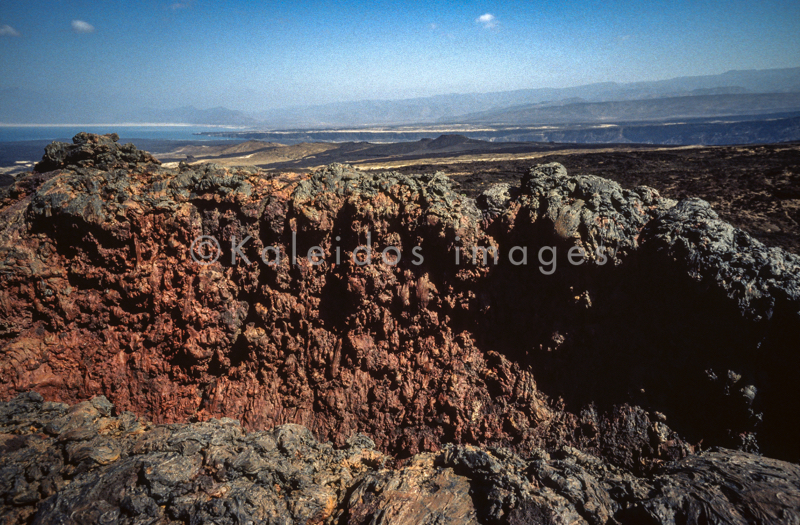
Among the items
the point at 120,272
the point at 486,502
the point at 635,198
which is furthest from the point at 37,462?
the point at 635,198

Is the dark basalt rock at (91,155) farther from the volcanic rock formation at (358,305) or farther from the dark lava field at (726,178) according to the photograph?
the dark lava field at (726,178)

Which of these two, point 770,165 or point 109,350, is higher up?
point 770,165

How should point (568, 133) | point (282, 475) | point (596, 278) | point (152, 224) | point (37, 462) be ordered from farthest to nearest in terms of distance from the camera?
1. point (568, 133)
2. point (152, 224)
3. point (596, 278)
4. point (282, 475)
5. point (37, 462)

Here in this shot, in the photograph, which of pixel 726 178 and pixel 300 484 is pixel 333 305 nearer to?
pixel 300 484

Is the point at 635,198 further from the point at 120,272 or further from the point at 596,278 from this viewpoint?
the point at 120,272

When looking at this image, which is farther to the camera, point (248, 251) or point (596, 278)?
point (248, 251)

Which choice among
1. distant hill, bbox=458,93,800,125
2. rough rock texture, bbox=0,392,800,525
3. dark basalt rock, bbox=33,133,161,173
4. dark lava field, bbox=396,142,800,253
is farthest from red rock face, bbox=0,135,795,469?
distant hill, bbox=458,93,800,125

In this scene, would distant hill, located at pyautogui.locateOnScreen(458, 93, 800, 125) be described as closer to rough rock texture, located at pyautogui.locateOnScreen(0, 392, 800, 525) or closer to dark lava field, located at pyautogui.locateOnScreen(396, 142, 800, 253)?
dark lava field, located at pyautogui.locateOnScreen(396, 142, 800, 253)

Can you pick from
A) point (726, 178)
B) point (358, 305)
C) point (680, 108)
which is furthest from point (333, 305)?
point (680, 108)
